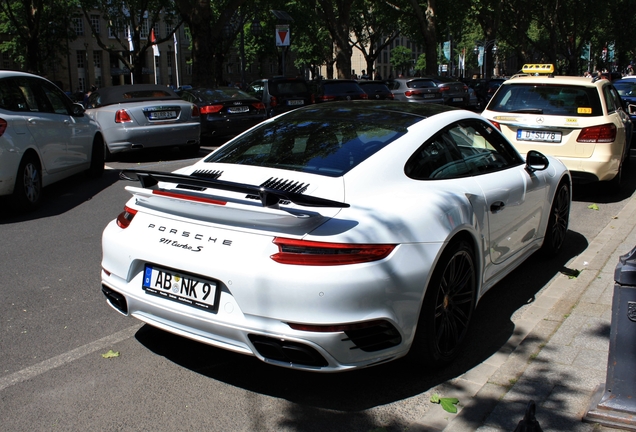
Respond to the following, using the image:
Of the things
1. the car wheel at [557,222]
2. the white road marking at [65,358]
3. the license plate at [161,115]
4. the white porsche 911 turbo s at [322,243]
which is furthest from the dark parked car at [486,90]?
the white road marking at [65,358]

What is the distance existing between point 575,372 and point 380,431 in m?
1.27

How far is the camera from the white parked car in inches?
312

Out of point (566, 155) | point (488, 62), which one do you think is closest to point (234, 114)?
point (566, 155)

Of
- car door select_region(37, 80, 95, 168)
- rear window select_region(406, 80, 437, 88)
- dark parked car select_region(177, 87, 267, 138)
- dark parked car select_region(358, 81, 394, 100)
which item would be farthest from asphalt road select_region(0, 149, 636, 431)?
rear window select_region(406, 80, 437, 88)

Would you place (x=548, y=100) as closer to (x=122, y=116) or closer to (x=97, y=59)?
(x=122, y=116)

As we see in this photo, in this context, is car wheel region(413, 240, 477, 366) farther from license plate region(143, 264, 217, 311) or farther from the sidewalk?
license plate region(143, 264, 217, 311)

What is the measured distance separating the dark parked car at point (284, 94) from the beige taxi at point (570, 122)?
10547 mm

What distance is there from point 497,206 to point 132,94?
10412mm

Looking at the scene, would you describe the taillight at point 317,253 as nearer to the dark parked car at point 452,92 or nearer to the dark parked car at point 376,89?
the dark parked car at point 376,89

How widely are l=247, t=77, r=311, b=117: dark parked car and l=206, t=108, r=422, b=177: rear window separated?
578 inches

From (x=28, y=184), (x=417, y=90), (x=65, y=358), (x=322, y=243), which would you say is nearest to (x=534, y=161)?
(x=322, y=243)

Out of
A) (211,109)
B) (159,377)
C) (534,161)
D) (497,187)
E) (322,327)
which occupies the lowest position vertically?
(159,377)

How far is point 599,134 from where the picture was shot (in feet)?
29.4

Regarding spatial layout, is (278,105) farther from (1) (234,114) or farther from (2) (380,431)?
(2) (380,431)
